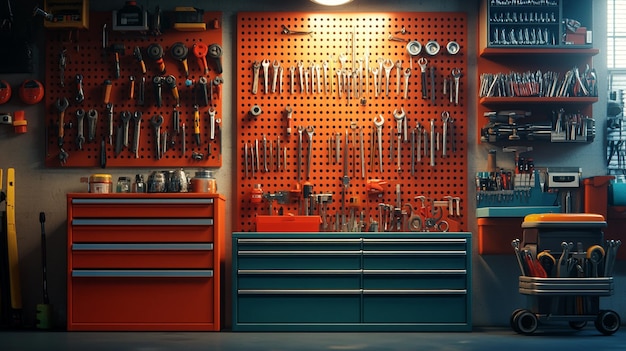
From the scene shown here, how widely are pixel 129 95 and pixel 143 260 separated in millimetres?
1272

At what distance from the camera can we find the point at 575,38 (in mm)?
6027

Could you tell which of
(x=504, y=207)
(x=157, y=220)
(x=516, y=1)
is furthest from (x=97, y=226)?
(x=516, y=1)

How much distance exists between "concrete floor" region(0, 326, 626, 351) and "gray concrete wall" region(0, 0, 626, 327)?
A: 16.7 inches

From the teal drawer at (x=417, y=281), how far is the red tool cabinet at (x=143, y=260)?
107 cm

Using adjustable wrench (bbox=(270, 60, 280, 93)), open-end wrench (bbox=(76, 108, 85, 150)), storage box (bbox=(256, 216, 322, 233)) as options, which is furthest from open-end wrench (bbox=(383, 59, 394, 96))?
open-end wrench (bbox=(76, 108, 85, 150))

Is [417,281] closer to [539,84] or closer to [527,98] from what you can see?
[527,98]

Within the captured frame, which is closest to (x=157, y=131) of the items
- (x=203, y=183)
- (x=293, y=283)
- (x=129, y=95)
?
(x=129, y=95)

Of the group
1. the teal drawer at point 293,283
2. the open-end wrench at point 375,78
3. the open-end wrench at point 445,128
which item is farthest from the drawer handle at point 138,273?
the open-end wrench at point 445,128

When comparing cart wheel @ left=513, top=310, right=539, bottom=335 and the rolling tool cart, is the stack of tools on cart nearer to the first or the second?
the rolling tool cart

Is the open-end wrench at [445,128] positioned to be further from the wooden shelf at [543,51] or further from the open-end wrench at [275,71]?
the open-end wrench at [275,71]

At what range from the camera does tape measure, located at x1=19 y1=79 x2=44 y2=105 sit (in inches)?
242

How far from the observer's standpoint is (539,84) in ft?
19.8

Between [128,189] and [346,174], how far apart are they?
5.11 feet

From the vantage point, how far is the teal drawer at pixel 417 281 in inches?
223
